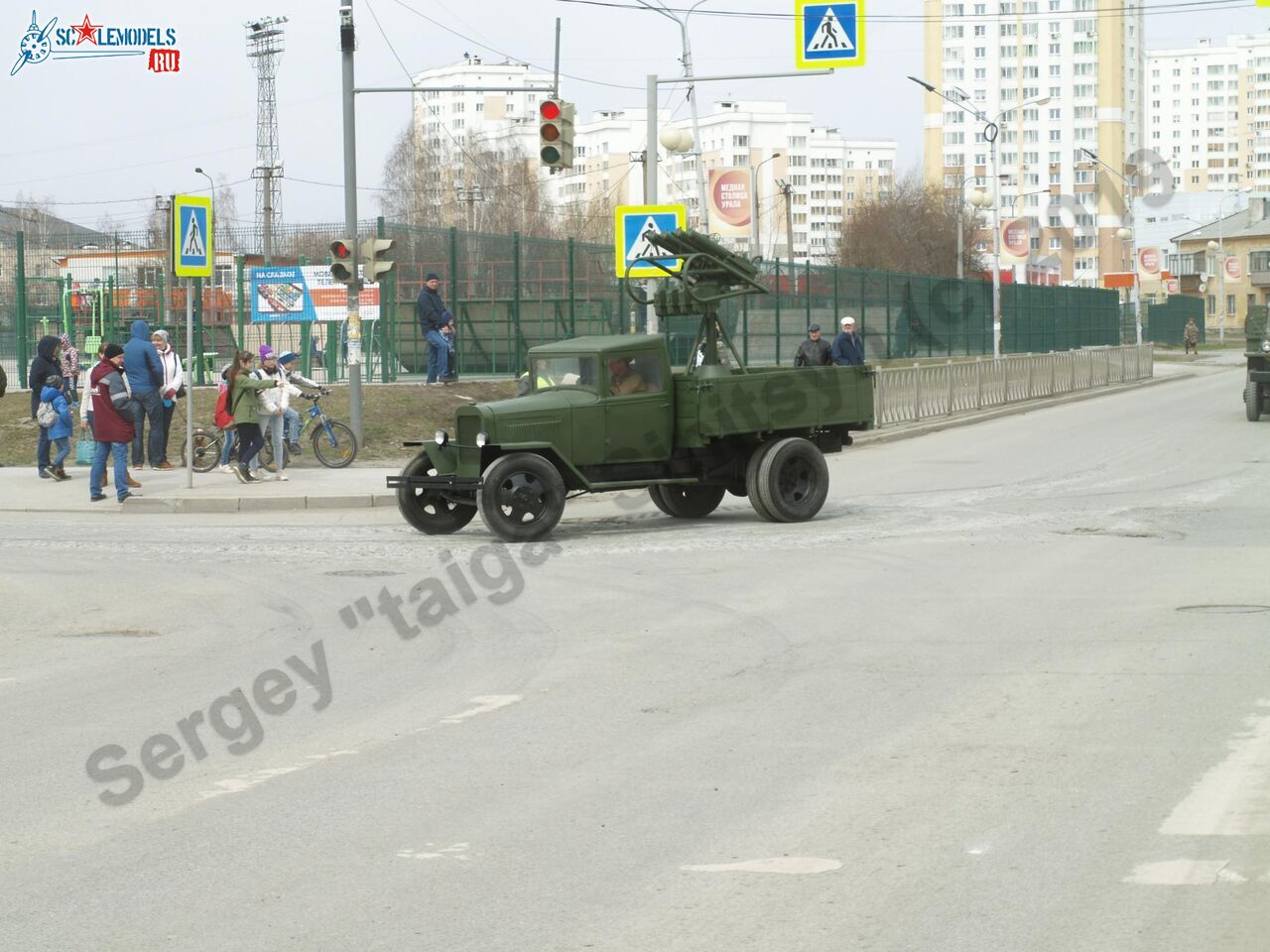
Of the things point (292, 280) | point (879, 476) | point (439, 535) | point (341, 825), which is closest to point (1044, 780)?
point (341, 825)

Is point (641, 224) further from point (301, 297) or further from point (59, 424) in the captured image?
point (59, 424)

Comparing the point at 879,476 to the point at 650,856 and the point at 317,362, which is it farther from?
the point at 650,856

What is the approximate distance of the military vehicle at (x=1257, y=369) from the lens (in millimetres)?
28891

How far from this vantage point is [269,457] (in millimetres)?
22234

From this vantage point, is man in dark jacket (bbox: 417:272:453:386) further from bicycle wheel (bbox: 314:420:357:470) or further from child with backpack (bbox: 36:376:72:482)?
child with backpack (bbox: 36:376:72:482)

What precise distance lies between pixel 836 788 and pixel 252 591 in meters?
6.92

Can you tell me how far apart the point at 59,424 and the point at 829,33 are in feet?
36.9

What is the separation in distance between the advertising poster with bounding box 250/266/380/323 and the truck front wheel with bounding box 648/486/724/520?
14.0 meters

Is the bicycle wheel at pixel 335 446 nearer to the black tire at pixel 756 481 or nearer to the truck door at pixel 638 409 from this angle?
the truck door at pixel 638 409

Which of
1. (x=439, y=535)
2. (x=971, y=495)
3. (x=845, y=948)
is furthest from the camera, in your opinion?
(x=971, y=495)

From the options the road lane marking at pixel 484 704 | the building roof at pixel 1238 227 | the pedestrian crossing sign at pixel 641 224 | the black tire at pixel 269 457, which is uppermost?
the building roof at pixel 1238 227

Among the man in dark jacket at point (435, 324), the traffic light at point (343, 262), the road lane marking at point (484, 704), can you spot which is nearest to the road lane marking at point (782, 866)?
the road lane marking at point (484, 704)

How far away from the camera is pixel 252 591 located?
40.7 feet

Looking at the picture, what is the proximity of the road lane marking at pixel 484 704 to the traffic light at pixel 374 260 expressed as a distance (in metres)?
14.6
